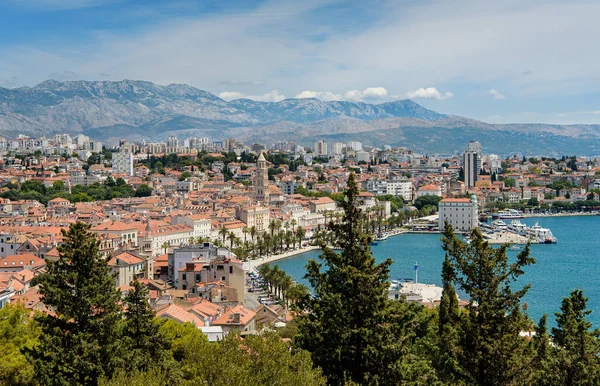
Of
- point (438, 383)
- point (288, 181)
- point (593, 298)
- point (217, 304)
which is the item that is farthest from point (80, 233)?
point (288, 181)

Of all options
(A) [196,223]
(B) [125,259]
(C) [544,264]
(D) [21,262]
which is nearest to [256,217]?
(A) [196,223]

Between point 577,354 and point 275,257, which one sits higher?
point 577,354

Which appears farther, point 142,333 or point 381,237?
point 381,237

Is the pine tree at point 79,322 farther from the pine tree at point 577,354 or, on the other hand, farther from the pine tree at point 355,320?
the pine tree at point 577,354

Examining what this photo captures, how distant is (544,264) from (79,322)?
78.7 ft

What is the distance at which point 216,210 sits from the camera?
3703 centimetres

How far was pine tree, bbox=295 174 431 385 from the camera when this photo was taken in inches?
242

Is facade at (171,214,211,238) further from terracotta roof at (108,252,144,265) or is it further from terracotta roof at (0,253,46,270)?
terracotta roof at (108,252,144,265)

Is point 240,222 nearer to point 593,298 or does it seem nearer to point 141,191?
point 141,191

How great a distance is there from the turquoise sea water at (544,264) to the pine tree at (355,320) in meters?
10.8

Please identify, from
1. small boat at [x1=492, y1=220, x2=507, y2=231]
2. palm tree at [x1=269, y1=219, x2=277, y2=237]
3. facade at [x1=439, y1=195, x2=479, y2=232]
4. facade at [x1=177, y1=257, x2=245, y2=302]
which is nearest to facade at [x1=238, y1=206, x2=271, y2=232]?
palm tree at [x1=269, y1=219, x2=277, y2=237]

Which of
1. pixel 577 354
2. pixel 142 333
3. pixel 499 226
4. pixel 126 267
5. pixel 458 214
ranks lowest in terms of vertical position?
pixel 499 226

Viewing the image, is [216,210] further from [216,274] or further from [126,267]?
[216,274]

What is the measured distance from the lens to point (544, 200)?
56.8m
